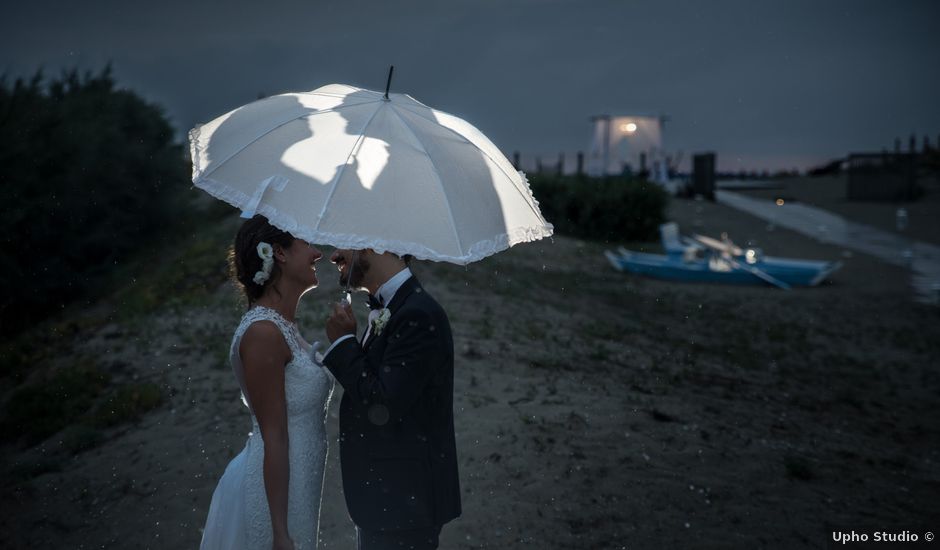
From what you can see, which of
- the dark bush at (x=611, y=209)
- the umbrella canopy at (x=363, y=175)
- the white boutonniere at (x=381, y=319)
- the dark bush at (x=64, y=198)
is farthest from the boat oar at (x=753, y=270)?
the white boutonniere at (x=381, y=319)

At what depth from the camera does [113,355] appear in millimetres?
10008

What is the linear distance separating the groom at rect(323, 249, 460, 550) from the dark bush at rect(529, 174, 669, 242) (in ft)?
90.1

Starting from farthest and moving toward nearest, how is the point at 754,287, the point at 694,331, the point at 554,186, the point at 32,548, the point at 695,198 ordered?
the point at 695,198
the point at 554,186
the point at 754,287
the point at 694,331
the point at 32,548

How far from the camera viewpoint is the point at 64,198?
19.0 meters

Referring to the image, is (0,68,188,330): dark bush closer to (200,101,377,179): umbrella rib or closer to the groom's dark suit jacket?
(200,101,377,179): umbrella rib

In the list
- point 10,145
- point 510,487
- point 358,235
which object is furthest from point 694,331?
point 10,145

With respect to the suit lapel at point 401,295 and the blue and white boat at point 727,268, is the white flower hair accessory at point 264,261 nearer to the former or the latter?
the suit lapel at point 401,295

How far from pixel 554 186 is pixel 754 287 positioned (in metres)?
13.4

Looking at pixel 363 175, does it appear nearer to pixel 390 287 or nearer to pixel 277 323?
pixel 390 287

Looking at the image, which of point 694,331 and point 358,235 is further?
point 694,331

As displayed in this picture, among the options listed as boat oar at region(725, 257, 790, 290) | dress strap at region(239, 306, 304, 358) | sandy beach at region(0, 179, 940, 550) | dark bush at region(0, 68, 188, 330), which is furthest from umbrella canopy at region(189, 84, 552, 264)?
boat oar at region(725, 257, 790, 290)

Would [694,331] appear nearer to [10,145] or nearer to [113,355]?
[113,355]

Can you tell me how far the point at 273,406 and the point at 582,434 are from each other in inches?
189

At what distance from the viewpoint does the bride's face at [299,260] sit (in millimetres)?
3146
